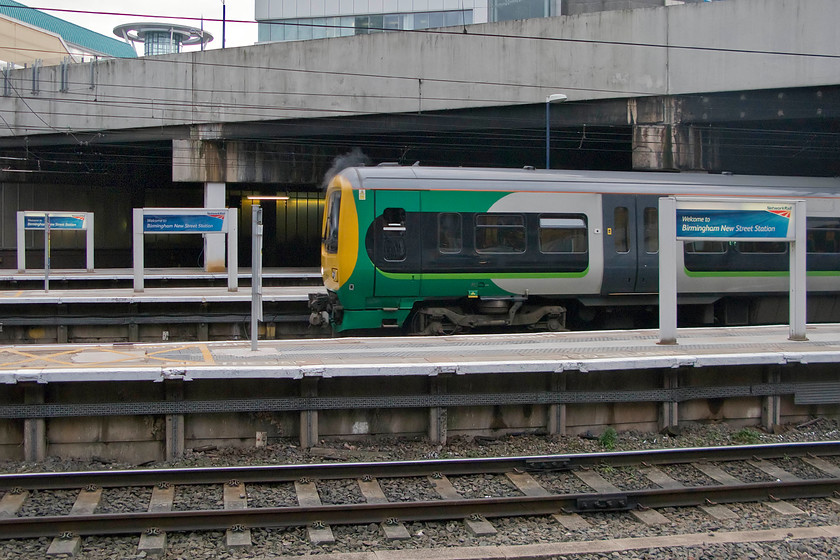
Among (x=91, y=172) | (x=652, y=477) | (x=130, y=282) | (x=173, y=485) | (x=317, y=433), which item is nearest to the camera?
(x=173, y=485)

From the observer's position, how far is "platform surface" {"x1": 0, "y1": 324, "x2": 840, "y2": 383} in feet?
28.3

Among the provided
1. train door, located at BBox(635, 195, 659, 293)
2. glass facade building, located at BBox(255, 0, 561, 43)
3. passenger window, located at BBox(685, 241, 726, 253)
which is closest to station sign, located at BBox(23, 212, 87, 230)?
train door, located at BBox(635, 195, 659, 293)

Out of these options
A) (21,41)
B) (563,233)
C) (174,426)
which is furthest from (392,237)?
(21,41)

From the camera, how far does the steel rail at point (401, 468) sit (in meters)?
7.51

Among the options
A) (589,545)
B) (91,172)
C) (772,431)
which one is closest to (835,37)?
(772,431)

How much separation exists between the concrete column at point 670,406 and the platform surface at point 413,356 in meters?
0.24

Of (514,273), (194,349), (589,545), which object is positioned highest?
(514,273)

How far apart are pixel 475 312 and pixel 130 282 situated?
556 inches

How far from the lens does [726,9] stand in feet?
74.2

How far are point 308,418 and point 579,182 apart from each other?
7239mm

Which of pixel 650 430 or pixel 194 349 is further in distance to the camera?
pixel 194 349

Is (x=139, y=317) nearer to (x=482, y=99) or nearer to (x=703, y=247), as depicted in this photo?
(x=703, y=247)

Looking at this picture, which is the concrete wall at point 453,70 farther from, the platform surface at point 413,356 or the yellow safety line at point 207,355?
the yellow safety line at point 207,355

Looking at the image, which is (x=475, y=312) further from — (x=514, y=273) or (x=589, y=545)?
(x=589, y=545)
